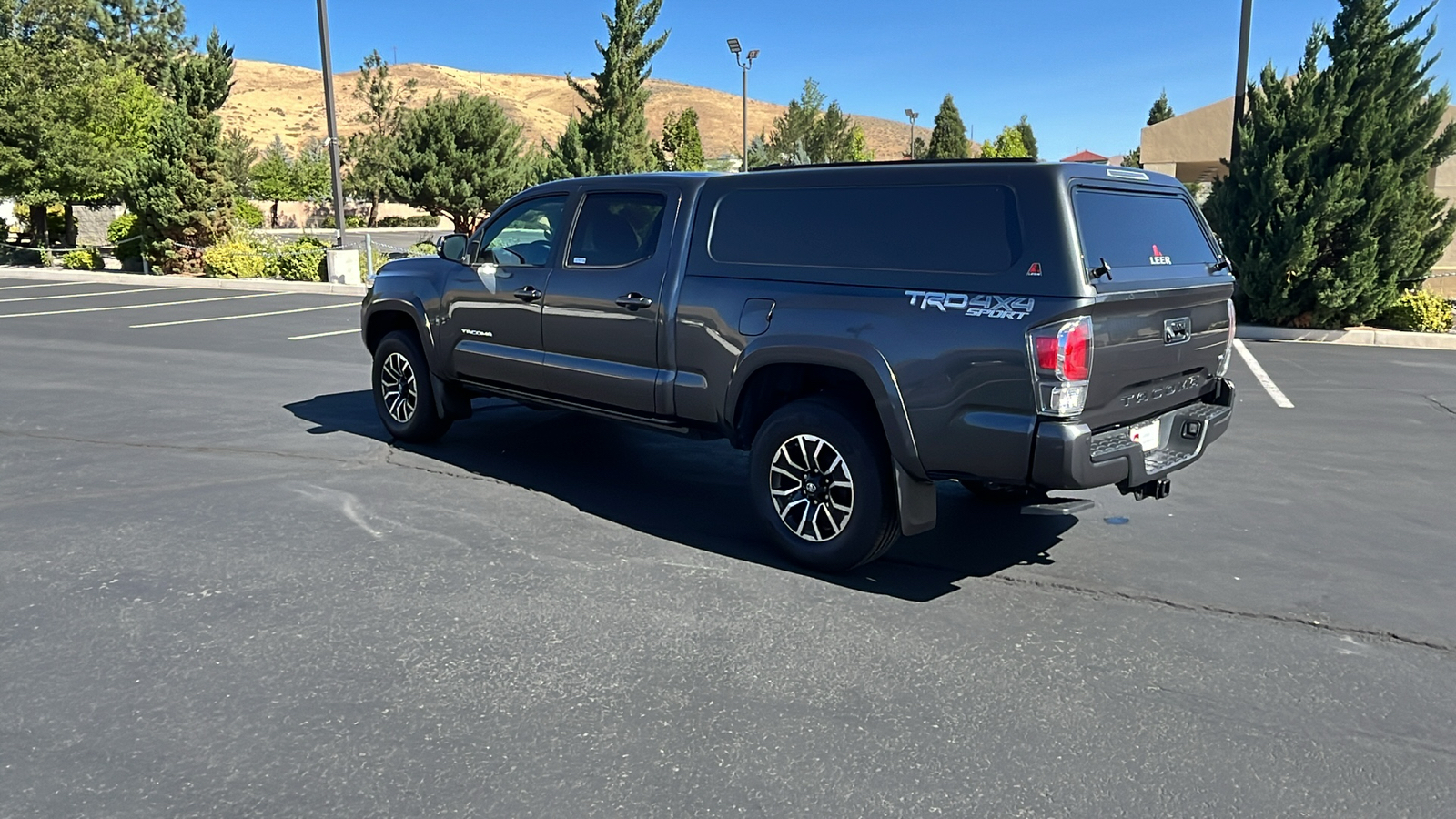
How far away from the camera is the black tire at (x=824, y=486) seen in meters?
4.85

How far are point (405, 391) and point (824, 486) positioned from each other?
3.83 meters

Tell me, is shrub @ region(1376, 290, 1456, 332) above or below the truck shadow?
above

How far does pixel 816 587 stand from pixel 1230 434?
4.88 metres

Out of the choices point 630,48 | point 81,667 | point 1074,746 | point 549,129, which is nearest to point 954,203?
point 1074,746

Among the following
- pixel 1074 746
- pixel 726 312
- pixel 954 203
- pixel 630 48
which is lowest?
pixel 1074 746

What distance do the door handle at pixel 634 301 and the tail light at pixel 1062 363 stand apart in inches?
90.2

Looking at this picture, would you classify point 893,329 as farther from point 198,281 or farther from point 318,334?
point 198,281

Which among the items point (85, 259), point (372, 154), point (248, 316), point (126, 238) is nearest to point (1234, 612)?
point (248, 316)

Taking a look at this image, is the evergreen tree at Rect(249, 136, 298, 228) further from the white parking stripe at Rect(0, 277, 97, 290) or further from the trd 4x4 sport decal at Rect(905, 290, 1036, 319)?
the trd 4x4 sport decal at Rect(905, 290, 1036, 319)

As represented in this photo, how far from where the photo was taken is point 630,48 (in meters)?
32.2

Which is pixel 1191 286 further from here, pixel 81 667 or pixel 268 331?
pixel 268 331

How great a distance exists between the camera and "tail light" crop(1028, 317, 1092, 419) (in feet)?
13.8

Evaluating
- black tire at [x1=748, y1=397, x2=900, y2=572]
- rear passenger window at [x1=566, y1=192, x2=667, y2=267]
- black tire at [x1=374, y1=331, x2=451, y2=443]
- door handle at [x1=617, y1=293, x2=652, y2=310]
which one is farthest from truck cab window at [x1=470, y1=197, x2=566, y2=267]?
black tire at [x1=748, y1=397, x2=900, y2=572]

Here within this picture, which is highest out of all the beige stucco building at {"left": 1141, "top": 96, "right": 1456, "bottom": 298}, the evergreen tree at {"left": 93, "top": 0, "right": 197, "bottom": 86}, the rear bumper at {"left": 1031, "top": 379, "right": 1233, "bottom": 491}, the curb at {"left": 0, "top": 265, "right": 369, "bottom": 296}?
the evergreen tree at {"left": 93, "top": 0, "right": 197, "bottom": 86}
